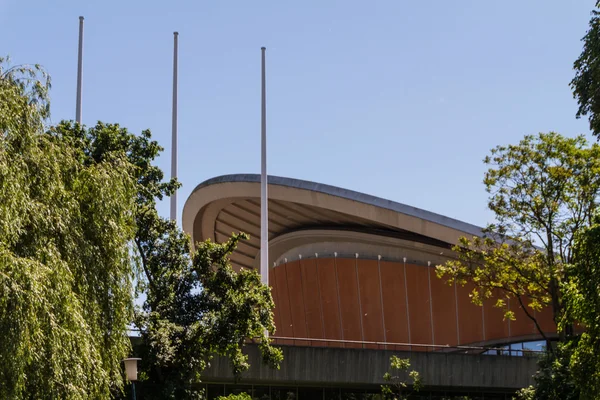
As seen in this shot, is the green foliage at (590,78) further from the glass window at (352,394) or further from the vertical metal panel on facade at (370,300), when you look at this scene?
the vertical metal panel on facade at (370,300)

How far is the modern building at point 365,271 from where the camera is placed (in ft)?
115

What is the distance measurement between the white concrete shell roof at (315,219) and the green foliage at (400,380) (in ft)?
25.2

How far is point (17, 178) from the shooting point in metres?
13.6

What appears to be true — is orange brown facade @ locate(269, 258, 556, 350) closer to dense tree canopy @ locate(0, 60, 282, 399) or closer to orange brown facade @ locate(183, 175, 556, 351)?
orange brown facade @ locate(183, 175, 556, 351)

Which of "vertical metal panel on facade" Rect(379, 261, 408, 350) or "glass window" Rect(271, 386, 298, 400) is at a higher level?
"vertical metal panel on facade" Rect(379, 261, 408, 350)

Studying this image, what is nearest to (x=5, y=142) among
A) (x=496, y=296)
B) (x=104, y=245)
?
(x=104, y=245)

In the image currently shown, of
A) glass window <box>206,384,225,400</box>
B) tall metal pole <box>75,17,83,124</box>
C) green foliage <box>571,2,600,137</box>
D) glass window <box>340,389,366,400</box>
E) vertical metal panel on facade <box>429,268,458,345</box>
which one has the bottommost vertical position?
glass window <box>340,389,366,400</box>

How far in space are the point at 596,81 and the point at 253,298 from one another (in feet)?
33.0

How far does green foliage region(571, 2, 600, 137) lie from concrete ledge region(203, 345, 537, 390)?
1147 centimetres

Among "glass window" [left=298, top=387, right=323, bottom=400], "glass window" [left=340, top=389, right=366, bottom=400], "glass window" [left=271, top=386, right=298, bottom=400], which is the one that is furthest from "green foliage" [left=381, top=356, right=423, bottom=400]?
"glass window" [left=271, top=386, right=298, bottom=400]

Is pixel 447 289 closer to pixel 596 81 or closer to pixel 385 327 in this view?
pixel 385 327

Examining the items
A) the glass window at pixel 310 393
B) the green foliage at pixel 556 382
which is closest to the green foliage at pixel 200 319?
the glass window at pixel 310 393

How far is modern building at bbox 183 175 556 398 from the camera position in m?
35.1

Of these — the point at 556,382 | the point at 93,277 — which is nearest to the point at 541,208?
the point at 556,382
